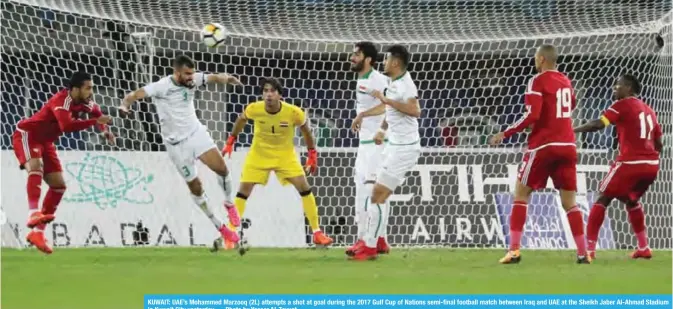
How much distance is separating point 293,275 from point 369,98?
125 inches

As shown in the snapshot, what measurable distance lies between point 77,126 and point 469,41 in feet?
15.7

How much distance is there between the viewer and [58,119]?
437 inches

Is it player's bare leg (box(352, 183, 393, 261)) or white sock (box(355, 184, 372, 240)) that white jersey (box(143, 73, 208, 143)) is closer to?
white sock (box(355, 184, 372, 240))

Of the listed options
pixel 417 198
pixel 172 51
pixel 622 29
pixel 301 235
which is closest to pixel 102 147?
pixel 172 51

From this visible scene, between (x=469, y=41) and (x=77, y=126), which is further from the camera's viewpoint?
(x=469, y=41)

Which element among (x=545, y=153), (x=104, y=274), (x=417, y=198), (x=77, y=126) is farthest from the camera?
(x=417, y=198)

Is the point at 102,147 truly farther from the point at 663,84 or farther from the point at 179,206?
the point at 663,84

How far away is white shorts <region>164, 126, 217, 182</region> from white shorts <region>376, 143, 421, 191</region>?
200 cm

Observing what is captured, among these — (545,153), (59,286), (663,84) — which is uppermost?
Answer: (663,84)

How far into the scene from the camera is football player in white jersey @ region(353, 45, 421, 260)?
1007 centimetres

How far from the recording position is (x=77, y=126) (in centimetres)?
1102

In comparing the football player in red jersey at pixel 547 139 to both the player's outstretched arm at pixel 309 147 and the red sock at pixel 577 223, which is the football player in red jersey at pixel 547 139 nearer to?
the red sock at pixel 577 223

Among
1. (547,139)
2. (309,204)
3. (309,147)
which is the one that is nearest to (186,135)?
(309,147)

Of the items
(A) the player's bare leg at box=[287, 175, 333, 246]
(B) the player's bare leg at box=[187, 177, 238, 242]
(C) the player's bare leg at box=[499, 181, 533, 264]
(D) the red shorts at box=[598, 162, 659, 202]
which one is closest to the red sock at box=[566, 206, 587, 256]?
(C) the player's bare leg at box=[499, 181, 533, 264]
